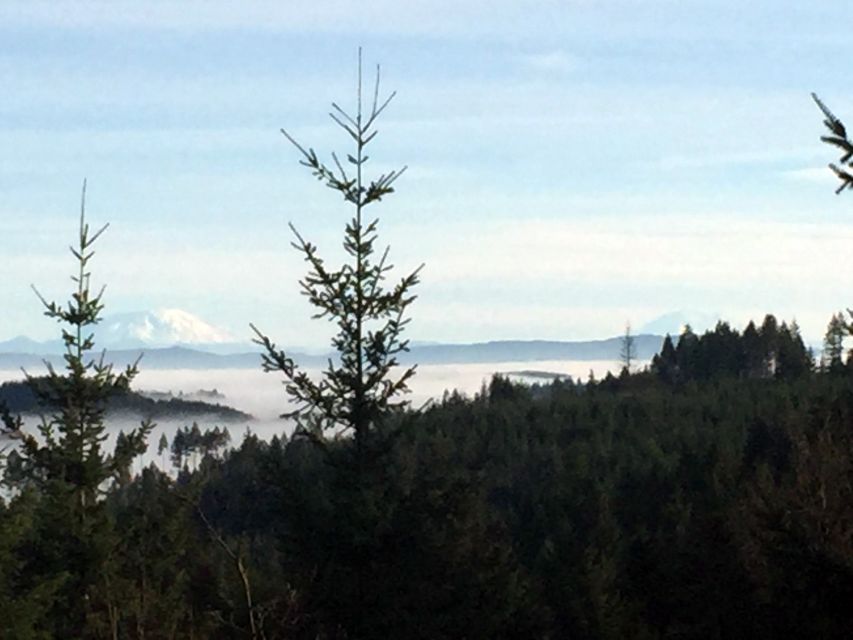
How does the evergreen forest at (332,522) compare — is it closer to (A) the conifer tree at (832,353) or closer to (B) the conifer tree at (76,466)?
(B) the conifer tree at (76,466)

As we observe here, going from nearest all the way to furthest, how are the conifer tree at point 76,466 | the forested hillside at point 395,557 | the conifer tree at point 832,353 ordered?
the forested hillside at point 395,557
the conifer tree at point 76,466
the conifer tree at point 832,353

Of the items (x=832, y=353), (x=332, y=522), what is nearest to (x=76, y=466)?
(x=332, y=522)

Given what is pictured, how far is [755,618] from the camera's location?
25984 mm

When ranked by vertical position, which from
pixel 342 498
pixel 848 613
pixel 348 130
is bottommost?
pixel 848 613

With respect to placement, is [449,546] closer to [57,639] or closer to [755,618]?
[57,639]

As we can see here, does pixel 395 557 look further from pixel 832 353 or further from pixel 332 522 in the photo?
pixel 832 353

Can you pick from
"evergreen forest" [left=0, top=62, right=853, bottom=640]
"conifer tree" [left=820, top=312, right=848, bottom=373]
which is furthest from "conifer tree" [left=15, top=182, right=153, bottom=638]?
"conifer tree" [left=820, top=312, right=848, bottom=373]

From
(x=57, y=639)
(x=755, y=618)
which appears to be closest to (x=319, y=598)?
(x=57, y=639)

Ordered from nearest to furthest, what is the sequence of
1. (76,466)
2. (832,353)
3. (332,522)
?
(332,522), (76,466), (832,353)

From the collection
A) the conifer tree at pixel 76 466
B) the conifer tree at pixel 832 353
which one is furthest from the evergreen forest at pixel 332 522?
the conifer tree at pixel 832 353

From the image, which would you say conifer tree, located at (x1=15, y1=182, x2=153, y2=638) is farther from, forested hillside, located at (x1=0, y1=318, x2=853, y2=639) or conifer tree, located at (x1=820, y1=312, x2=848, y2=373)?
conifer tree, located at (x1=820, y1=312, x2=848, y2=373)

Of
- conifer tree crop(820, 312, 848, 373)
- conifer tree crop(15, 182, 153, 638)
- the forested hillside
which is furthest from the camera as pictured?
conifer tree crop(820, 312, 848, 373)

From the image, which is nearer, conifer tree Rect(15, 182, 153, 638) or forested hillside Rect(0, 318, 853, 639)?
forested hillside Rect(0, 318, 853, 639)

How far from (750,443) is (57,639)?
309 feet
